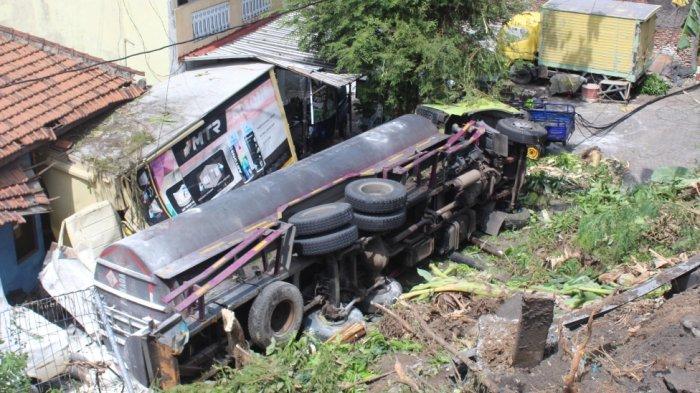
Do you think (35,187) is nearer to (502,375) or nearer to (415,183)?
(415,183)

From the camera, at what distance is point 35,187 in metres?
11.3

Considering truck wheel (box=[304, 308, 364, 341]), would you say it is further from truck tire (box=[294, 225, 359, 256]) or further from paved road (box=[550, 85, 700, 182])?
paved road (box=[550, 85, 700, 182])

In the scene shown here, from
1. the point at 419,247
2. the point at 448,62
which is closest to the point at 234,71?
the point at 448,62

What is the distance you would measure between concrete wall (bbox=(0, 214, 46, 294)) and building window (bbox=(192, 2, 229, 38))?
5.25 m

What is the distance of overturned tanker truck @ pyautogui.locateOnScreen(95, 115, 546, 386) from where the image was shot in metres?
8.67

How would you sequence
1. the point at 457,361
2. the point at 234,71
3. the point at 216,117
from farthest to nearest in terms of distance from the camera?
the point at 234,71
the point at 216,117
the point at 457,361

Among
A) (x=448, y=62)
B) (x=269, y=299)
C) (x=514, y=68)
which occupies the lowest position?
(x=514, y=68)

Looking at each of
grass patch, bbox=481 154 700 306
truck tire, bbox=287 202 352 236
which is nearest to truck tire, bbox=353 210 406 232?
truck tire, bbox=287 202 352 236

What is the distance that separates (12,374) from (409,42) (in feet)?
31.1

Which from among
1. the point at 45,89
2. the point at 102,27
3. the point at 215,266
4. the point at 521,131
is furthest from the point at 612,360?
the point at 102,27

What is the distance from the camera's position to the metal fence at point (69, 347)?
28.9 ft

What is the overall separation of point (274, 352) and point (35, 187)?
4769 millimetres

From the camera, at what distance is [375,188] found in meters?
11.0

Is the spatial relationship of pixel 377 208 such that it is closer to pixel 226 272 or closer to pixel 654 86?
pixel 226 272
